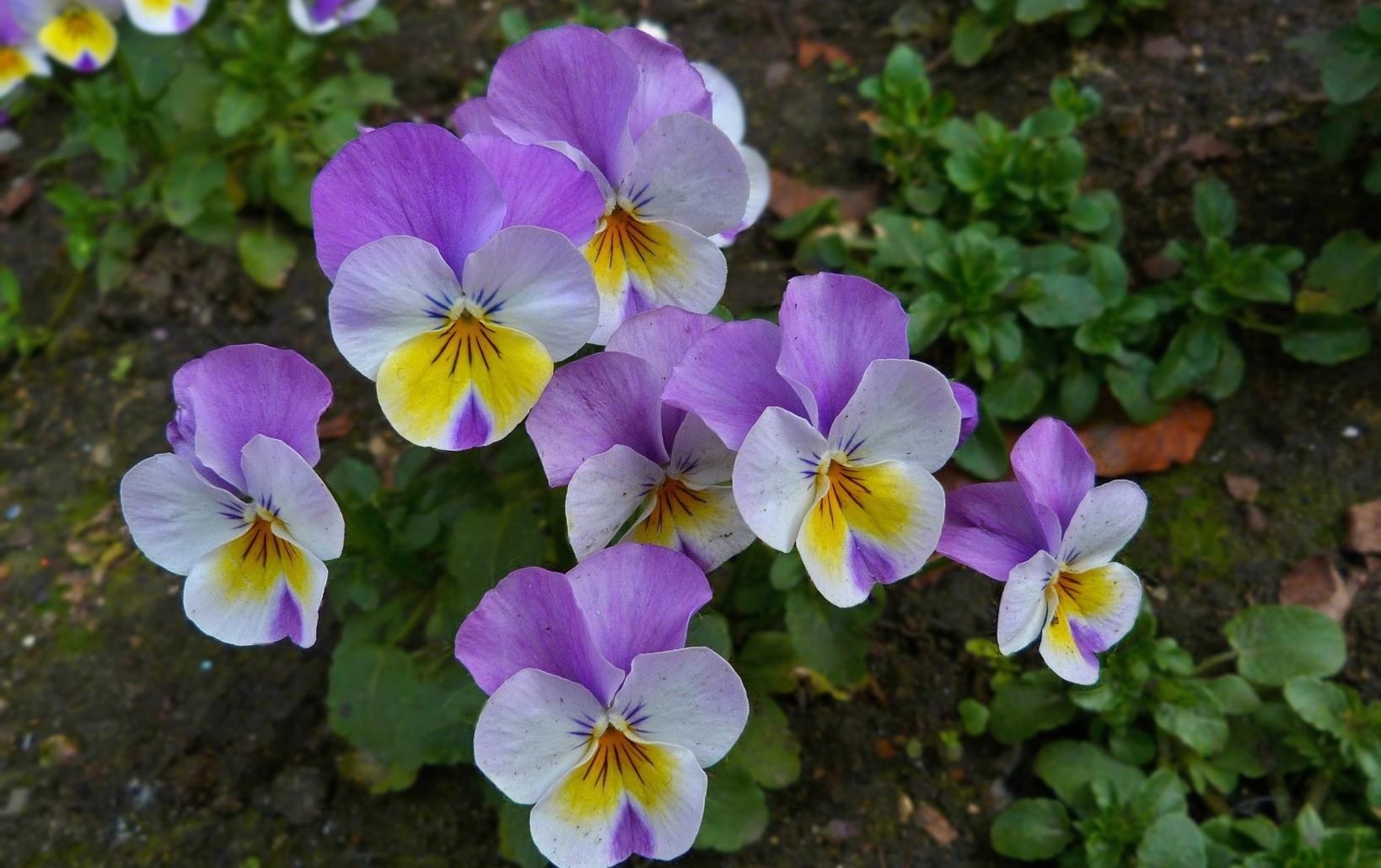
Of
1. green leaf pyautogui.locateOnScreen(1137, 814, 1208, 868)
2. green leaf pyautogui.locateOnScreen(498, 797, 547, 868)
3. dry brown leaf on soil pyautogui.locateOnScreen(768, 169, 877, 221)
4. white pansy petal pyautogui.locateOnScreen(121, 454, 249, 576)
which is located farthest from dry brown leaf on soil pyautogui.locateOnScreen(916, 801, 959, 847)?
dry brown leaf on soil pyautogui.locateOnScreen(768, 169, 877, 221)

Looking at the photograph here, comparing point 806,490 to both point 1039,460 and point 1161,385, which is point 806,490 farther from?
point 1161,385

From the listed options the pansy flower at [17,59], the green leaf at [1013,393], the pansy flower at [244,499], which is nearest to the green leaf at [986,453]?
the green leaf at [1013,393]

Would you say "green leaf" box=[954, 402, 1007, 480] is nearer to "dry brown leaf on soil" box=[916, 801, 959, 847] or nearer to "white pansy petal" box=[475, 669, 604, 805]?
"dry brown leaf on soil" box=[916, 801, 959, 847]

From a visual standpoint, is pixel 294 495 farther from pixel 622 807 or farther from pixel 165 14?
pixel 165 14

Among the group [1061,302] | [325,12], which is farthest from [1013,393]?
[325,12]

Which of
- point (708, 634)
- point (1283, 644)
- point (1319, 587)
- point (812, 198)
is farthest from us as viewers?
point (812, 198)

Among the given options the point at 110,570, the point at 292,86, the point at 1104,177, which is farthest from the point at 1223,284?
the point at 110,570
